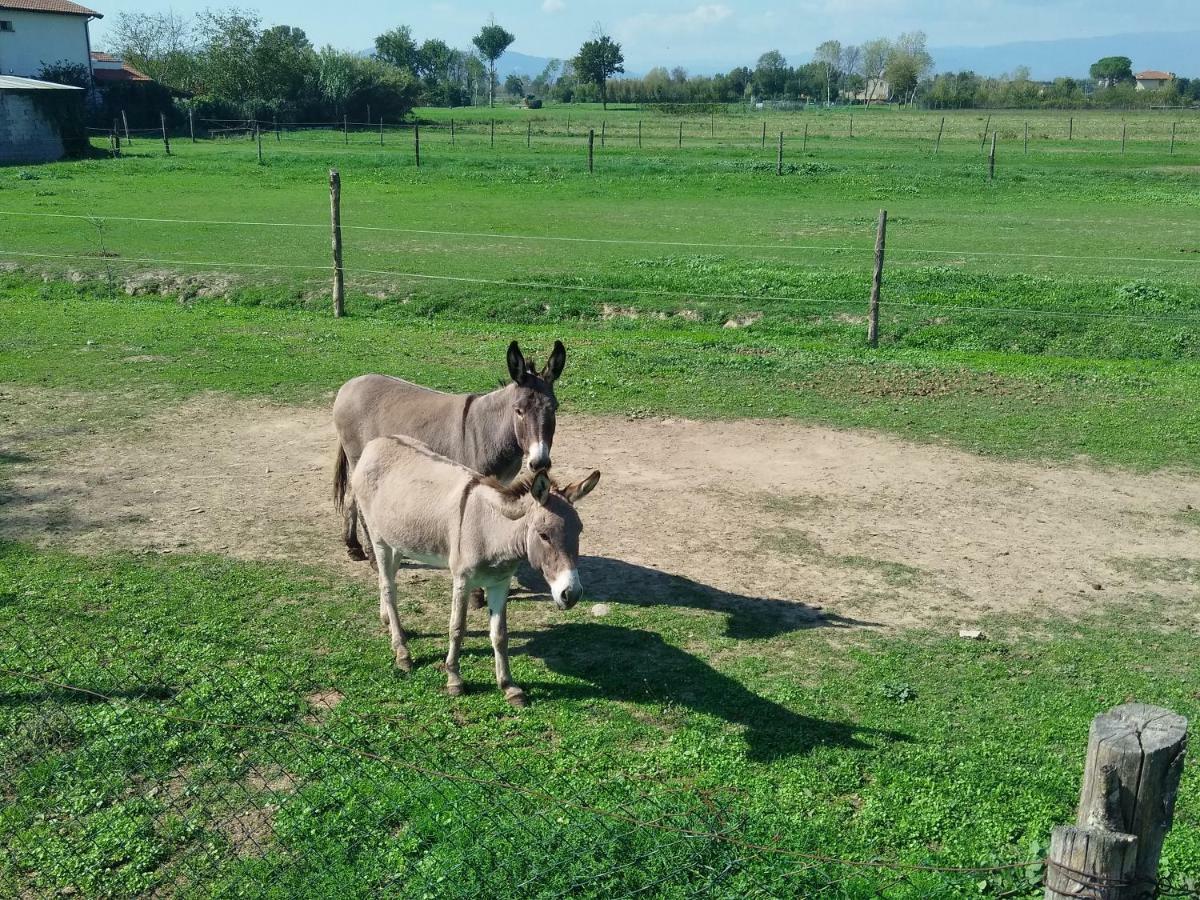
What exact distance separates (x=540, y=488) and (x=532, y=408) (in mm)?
1908

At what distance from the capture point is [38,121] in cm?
4066

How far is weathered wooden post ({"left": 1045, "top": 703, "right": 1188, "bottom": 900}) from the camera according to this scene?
10.3 feet

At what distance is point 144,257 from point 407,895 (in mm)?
19193

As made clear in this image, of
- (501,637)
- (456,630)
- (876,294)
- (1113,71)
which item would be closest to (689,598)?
(501,637)

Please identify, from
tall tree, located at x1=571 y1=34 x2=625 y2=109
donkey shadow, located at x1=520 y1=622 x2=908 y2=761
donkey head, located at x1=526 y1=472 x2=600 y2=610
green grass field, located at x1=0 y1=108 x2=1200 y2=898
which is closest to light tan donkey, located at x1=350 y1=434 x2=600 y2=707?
donkey head, located at x1=526 y1=472 x2=600 y2=610

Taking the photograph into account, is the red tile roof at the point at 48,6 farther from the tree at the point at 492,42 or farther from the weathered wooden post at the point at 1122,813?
the tree at the point at 492,42

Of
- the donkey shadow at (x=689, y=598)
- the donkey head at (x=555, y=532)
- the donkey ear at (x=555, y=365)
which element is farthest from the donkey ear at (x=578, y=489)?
the donkey ear at (x=555, y=365)

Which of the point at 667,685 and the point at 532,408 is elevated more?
the point at 532,408

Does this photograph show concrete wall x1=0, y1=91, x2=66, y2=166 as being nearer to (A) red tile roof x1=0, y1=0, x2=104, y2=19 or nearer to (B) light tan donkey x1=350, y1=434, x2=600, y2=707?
(A) red tile roof x1=0, y1=0, x2=104, y2=19

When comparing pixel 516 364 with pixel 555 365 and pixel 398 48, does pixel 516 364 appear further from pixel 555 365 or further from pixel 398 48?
pixel 398 48

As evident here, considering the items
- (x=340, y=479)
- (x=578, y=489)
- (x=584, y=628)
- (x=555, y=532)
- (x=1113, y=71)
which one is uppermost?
(x=1113, y=71)

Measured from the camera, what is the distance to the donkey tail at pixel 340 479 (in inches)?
352

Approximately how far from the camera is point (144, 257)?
21.1 metres

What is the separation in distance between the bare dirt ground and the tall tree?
315 feet
